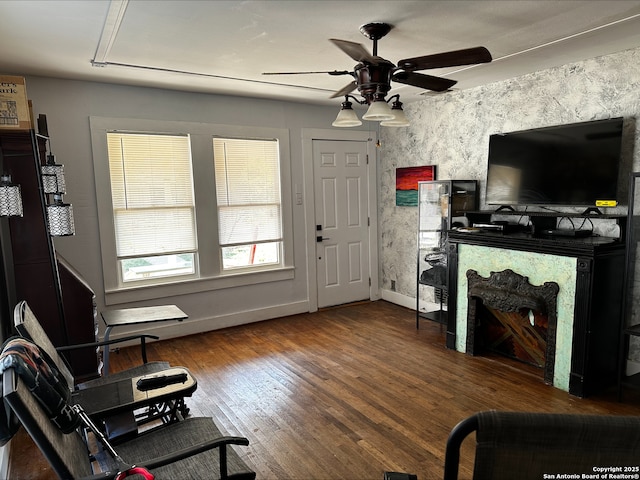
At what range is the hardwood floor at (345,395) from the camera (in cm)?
240

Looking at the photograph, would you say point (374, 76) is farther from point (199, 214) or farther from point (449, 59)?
point (199, 214)

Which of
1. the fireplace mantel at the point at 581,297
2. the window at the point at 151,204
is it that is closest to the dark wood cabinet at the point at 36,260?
the window at the point at 151,204

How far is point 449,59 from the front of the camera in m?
2.12

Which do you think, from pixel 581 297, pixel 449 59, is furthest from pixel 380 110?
pixel 581 297

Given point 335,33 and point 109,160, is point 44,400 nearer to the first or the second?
point 335,33

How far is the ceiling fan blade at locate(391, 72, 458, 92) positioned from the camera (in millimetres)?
2352

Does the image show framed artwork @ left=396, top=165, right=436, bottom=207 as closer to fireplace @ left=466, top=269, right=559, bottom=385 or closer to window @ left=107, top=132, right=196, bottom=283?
fireplace @ left=466, top=269, right=559, bottom=385

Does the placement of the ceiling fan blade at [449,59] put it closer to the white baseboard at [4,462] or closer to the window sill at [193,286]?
the white baseboard at [4,462]

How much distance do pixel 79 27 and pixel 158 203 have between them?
1.96m

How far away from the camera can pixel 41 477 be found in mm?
2291

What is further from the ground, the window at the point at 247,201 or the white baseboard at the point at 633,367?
the window at the point at 247,201

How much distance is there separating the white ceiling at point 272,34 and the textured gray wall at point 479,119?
7.1 inches

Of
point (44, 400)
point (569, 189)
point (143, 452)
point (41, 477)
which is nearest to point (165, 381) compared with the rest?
point (143, 452)

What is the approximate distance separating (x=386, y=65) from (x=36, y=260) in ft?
9.13
